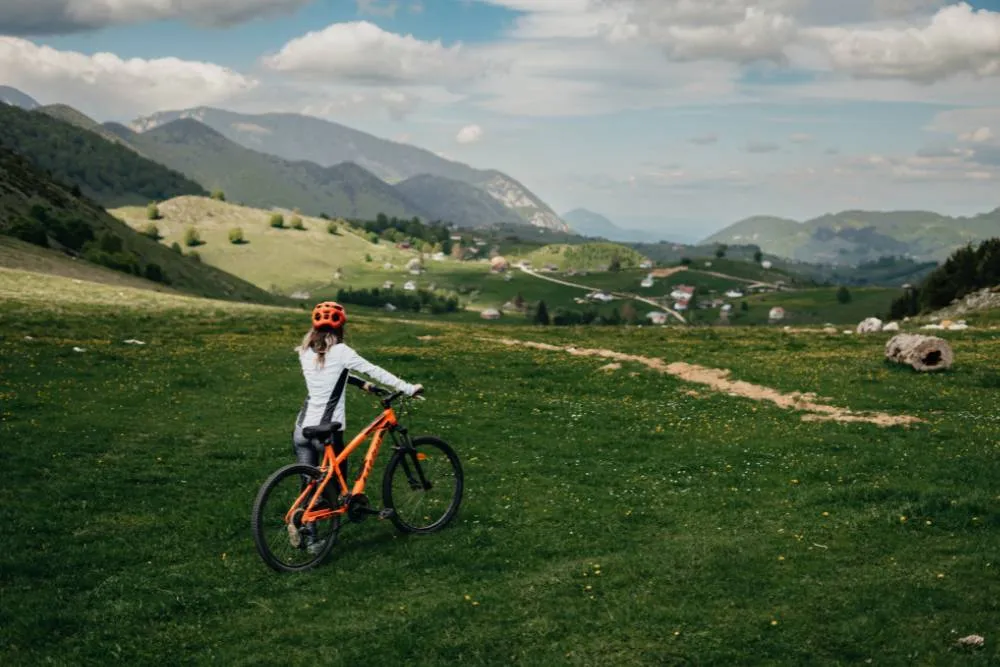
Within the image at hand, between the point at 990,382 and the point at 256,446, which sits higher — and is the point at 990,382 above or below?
above

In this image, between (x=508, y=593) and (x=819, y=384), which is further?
(x=819, y=384)

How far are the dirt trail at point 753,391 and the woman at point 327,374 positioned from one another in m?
18.4

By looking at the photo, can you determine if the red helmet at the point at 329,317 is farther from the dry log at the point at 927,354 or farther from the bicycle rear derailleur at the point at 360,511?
the dry log at the point at 927,354

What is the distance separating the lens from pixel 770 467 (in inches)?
794

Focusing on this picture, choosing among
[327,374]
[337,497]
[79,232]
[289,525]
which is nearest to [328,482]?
[337,497]

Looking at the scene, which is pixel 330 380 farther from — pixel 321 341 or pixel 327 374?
pixel 321 341

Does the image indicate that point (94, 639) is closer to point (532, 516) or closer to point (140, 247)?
point (532, 516)

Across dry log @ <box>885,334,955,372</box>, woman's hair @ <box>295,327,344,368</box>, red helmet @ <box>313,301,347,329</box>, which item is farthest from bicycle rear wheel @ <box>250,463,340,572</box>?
dry log @ <box>885,334,955,372</box>

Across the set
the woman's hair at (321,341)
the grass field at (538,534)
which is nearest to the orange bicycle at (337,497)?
the grass field at (538,534)

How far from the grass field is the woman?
227cm

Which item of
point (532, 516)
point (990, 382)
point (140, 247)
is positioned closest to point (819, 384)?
point (990, 382)

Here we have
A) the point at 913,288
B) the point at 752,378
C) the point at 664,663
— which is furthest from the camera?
the point at 913,288

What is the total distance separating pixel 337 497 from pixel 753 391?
22.5 meters

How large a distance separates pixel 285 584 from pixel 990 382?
2997 centimetres
